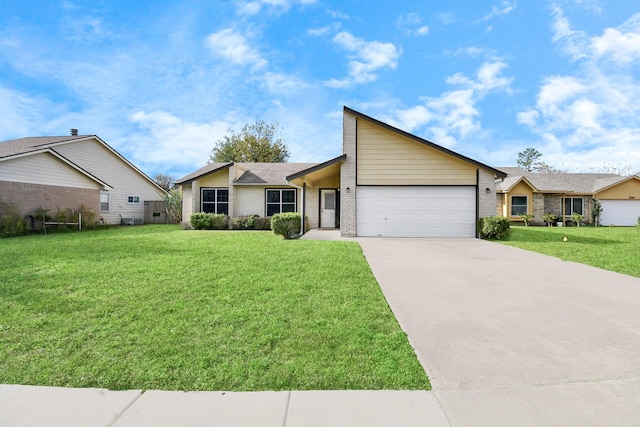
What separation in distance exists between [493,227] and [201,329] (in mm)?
12887

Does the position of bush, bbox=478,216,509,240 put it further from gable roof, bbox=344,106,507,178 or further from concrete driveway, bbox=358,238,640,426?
concrete driveway, bbox=358,238,640,426

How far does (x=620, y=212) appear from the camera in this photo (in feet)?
76.7

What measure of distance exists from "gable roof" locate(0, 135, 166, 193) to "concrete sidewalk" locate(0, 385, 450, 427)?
18336mm

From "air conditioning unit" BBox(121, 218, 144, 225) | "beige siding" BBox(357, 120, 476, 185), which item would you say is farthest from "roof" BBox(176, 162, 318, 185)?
"air conditioning unit" BBox(121, 218, 144, 225)

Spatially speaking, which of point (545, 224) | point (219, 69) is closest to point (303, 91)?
point (219, 69)

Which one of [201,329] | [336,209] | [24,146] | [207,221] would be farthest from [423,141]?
[24,146]

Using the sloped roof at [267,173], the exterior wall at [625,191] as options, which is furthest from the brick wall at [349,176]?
the exterior wall at [625,191]

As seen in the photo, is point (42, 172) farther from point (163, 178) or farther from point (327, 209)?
point (163, 178)

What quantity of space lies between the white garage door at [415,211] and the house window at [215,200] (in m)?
9.82

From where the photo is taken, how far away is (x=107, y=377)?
2.46 metres

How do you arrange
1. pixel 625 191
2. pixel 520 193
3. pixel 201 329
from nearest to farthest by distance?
pixel 201 329
pixel 520 193
pixel 625 191

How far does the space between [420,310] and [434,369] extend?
160 centimetres

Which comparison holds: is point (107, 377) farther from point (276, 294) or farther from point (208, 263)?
point (208, 263)

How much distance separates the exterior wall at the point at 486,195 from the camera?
13.2 m
